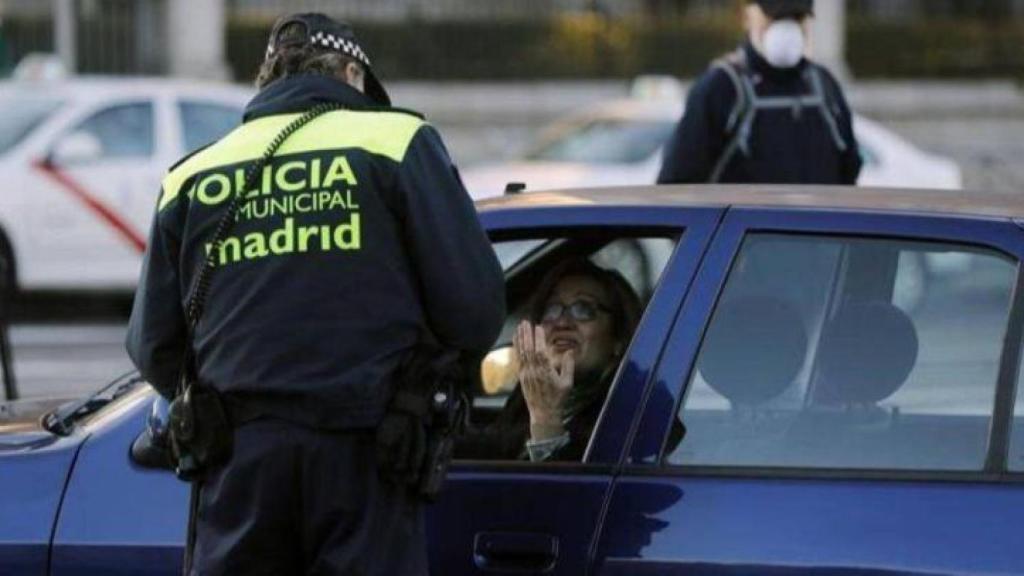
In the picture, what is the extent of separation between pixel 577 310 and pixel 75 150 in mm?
10701

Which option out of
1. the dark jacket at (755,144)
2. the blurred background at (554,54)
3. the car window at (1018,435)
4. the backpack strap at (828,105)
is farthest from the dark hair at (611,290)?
the blurred background at (554,54)

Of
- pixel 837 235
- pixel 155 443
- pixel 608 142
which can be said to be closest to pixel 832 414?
pixel 837 235

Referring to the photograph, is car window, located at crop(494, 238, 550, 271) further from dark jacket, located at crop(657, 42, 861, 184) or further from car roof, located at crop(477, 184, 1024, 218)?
dark jacket, located at crop(657, 42, 861, 184)

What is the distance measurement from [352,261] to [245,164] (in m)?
0.27

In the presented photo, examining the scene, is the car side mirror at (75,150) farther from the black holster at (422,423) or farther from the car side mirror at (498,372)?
the black holster at (422,423)

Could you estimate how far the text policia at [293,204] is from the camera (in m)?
3.87

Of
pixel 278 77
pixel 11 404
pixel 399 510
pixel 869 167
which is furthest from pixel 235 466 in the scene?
pixel 869 167

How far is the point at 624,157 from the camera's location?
624 inches

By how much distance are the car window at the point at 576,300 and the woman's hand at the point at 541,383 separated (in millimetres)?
25

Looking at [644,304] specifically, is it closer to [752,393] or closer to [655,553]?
[752,393]

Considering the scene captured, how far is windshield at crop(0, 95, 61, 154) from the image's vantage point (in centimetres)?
1503

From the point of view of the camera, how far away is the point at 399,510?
3.88 m

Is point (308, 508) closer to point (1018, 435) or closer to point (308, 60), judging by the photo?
point (308, 60)

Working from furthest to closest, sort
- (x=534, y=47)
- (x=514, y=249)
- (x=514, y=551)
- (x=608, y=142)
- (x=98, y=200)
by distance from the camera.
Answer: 1. (x=534, y=47)
2. (x=608, y=142)
3. (x=98, y=200)
4. (x=514, y=249)
5. (x=514, y=551)
